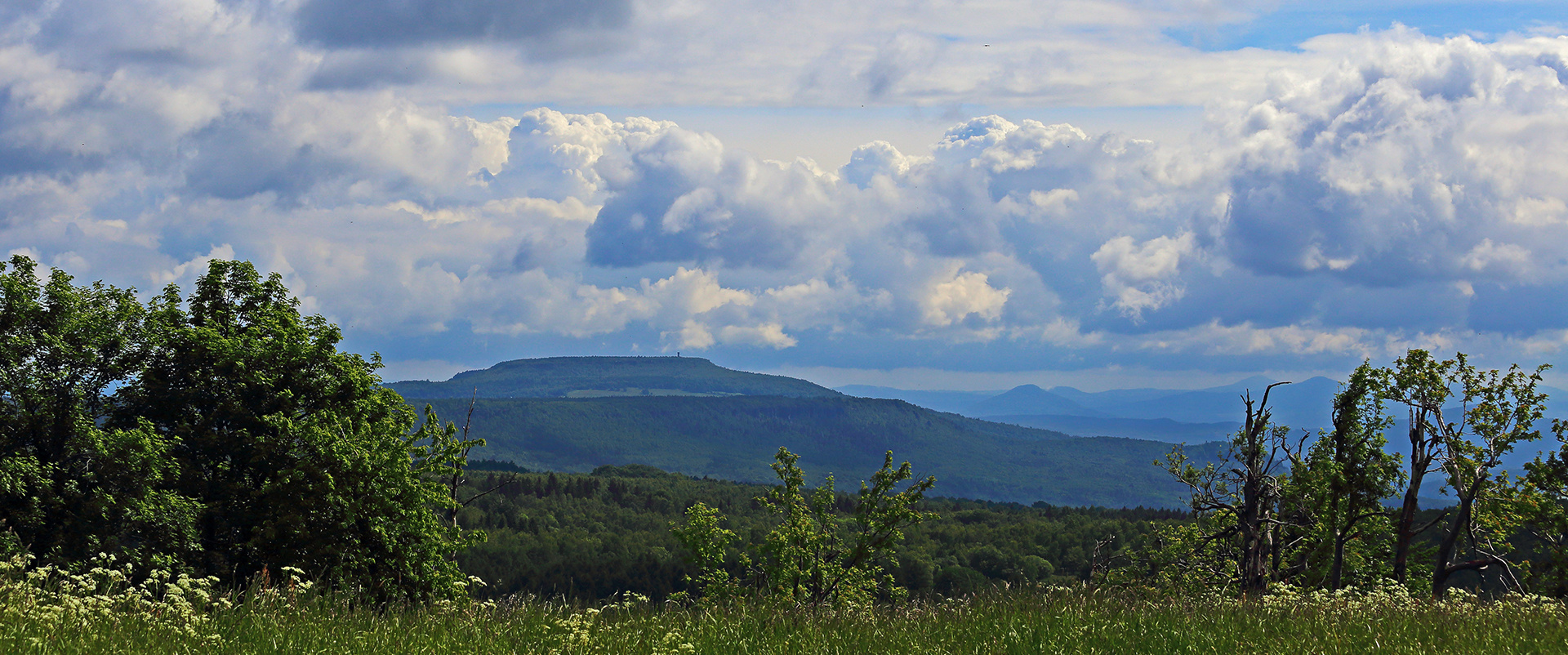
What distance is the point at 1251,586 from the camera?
50.3 feet

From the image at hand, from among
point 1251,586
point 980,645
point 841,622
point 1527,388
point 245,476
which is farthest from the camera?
point 245,476

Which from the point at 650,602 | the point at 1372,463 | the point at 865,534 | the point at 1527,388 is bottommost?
the point at 865,534

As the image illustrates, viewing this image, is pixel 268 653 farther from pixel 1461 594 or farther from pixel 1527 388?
pixel 1527 388

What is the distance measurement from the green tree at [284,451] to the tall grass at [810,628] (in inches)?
818

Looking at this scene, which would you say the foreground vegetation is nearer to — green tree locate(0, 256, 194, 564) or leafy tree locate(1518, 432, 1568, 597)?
leafy tree locate(1518, 432, 1568, 597)

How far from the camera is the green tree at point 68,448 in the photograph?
26.9 meters

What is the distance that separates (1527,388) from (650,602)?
79.0 ft

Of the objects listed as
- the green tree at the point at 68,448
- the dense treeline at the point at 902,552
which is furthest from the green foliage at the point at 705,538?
the dense treeline at the point at 902,552

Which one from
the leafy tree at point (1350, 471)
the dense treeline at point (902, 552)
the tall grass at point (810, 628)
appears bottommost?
the dense treeline at point (902, 552)

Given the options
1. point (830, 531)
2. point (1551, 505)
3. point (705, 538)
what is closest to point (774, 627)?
point (1551, 505)

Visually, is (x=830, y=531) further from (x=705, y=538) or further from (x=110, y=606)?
(x=110, y=606)

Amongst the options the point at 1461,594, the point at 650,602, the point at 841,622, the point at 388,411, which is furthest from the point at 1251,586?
the point at 388,411

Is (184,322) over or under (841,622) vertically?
over

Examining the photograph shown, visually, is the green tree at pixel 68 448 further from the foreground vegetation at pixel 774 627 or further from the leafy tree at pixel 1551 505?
the leafy tree at pixel 1551 505
